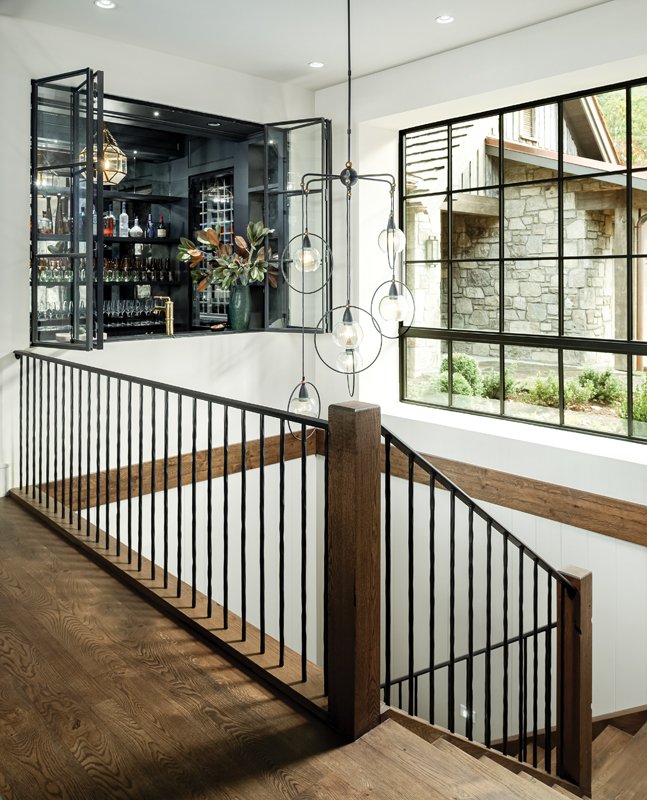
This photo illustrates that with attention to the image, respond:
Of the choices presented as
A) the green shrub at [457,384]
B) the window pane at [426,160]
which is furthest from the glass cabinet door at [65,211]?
the green shrub at [457,384]

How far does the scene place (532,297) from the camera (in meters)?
4.81

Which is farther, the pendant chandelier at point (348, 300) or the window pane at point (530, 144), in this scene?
the window pane at point (530, 144)

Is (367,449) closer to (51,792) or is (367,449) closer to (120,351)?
(51,792)

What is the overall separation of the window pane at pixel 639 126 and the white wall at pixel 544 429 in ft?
0.36

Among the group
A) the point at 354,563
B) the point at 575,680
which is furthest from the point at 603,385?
the point at 354,563

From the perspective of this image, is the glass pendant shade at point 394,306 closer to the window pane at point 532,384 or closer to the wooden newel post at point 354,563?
the wooden newel post at point 354,563

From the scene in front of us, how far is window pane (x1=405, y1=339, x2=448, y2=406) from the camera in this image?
5.46 meters

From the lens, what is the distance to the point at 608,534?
4.24m

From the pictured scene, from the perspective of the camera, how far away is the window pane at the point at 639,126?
421 cm

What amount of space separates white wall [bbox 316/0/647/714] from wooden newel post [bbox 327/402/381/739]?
2.57m

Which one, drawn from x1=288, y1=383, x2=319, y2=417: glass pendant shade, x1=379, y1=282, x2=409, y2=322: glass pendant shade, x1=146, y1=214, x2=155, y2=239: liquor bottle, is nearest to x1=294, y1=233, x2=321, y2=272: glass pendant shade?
x1=379, y1=282, x2=409, y2=322: glass pendant shade

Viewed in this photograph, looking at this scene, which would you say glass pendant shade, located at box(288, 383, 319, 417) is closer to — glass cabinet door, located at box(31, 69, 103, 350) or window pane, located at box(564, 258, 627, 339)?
glass cabinet door, located at box(31, 69, 103, 350)

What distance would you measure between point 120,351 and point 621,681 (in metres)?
3.68

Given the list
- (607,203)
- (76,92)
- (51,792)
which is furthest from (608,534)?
(76,92)
